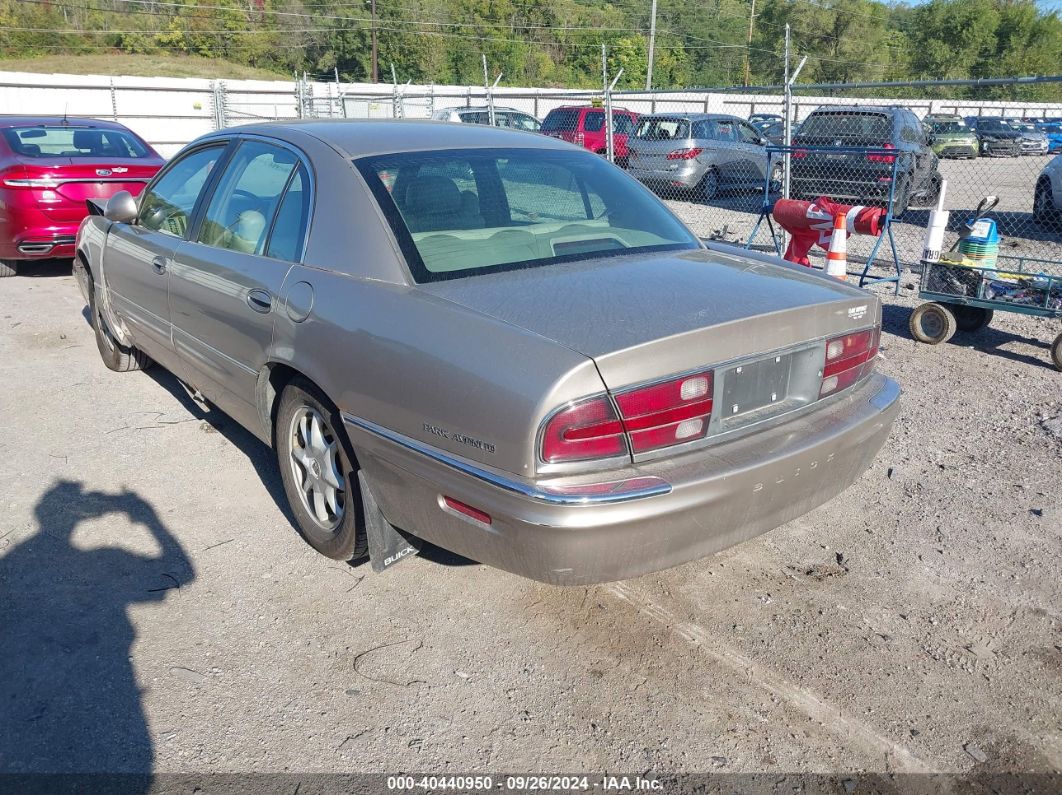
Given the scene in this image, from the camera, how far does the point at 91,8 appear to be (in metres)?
63.8

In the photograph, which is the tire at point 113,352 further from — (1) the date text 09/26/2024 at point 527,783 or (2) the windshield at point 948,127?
(2) the windshield at point 948,127

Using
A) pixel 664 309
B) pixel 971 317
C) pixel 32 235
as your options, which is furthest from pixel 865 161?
pixel 664 309

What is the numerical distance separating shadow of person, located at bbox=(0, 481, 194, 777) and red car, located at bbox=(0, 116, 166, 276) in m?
5.04

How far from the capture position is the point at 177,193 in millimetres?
4512

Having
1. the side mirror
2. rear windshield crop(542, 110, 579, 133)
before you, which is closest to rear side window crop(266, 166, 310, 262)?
the side mirror

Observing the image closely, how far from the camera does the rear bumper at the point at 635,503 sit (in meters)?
2.41

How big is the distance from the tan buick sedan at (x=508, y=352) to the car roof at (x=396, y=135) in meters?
0.02

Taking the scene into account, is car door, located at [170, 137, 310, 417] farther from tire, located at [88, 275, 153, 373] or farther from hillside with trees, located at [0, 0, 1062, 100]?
hillside with trees, located at [0, 0, 1062, 100]

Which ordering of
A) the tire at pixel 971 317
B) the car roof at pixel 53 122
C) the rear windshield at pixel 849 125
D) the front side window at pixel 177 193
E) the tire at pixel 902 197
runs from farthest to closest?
the rear windshield at pixel 849 125, the tire at pixel 902 197, the car roof at pixel 53 122, the tire at pixel 971 317, the front side window at pixel 177 193

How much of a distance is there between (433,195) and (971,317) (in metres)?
5.13

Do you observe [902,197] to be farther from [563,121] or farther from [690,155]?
[563,121]

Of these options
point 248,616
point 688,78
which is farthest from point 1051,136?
point 688,78

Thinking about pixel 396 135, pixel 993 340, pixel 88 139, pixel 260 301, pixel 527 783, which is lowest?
pixel 527 783

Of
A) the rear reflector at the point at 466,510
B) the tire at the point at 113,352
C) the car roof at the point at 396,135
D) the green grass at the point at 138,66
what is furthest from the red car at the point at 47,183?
the green grass at the point at 138,66
